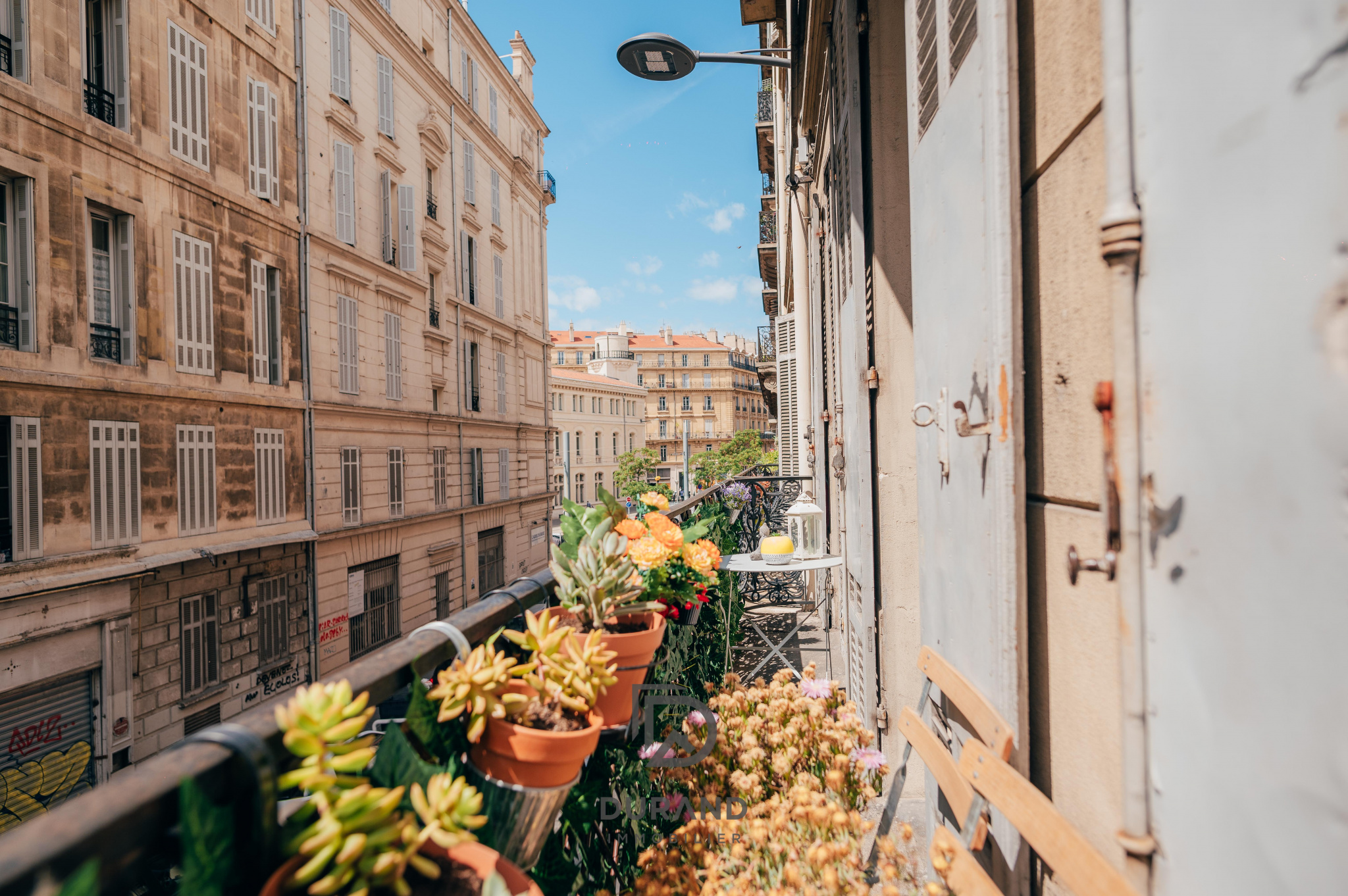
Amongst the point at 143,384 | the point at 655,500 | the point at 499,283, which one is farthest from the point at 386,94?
the point at 655,500

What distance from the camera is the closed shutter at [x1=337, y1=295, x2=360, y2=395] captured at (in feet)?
49.7

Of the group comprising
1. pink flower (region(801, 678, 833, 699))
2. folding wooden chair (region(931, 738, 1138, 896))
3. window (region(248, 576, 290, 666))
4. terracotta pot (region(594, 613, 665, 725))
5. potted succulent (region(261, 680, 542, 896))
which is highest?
potted succulent (region(261, 680, 542, 896))

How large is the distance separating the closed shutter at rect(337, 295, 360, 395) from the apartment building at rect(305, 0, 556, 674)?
0.05 meters

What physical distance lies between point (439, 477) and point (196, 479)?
26.5 ft

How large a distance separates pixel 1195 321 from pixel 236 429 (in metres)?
14.3

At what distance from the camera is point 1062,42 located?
4.55 ft

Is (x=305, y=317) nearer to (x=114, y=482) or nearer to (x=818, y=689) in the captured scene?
(x=114, y=482)

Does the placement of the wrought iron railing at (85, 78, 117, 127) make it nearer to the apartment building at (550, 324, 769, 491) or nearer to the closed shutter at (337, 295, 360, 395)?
the closed shutter at (337, 295, 360, 395)

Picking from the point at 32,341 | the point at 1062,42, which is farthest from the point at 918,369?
the point at 32,341

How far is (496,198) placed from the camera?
2386cm

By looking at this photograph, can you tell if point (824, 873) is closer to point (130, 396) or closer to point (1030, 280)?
point (1030, 280)

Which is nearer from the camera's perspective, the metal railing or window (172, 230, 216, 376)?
the metal railing

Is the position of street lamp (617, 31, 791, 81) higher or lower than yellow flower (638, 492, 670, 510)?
higher

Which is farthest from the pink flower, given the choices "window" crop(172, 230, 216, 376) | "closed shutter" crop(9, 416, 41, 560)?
"window" crop(172, 230, 216, 376)
